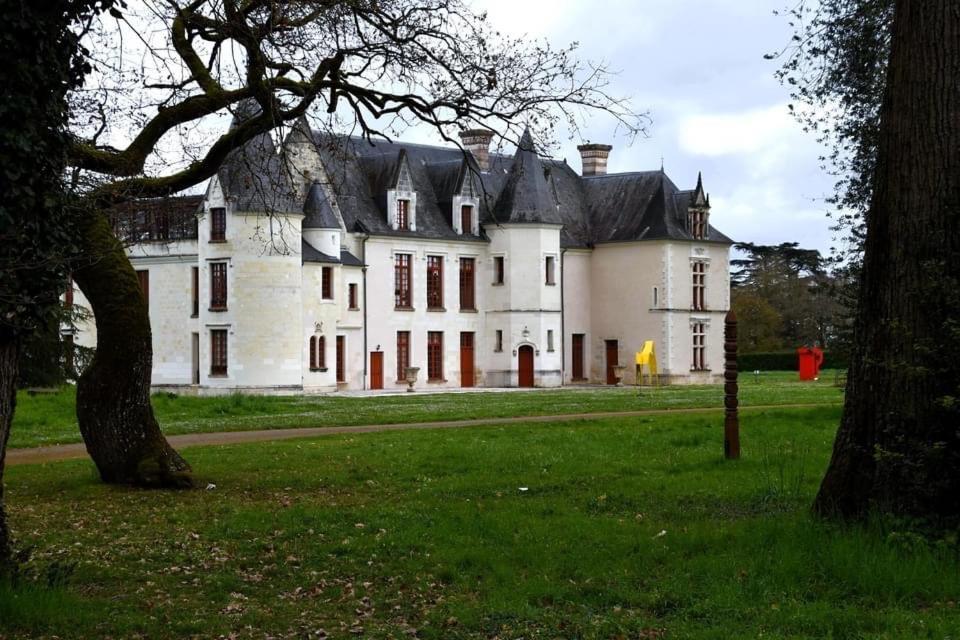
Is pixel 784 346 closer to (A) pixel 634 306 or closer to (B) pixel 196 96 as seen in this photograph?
(A) pixel 634 306

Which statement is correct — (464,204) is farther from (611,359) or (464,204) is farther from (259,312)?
(259,312)

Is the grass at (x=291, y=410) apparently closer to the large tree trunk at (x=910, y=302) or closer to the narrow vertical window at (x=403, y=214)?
the large tree trunk at (x=910, y=302)

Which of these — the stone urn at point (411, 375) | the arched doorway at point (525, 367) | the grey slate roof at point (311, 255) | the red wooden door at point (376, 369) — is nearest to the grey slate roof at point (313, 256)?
the grey slate roof at point (311, 255)

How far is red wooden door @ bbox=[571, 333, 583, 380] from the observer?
5978cm

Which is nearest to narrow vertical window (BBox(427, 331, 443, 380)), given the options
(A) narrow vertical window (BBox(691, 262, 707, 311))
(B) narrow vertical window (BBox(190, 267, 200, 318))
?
(B) narrow vertical window (BBox(190, 267, 200, 318))

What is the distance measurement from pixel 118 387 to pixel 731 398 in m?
7.21

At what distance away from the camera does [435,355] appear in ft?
183

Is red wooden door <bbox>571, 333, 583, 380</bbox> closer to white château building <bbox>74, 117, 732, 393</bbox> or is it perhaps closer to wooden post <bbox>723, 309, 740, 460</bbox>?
white château building <bbox>74, 117, 732, 393</bbox>

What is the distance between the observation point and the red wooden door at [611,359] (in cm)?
5969

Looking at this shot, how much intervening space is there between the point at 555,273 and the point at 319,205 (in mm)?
12157

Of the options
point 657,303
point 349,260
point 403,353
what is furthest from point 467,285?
point 657,303

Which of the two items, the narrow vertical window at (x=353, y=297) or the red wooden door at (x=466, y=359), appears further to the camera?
the red wooden door at (x=466, y=359)

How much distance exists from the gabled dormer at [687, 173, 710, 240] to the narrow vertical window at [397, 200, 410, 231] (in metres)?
13.7

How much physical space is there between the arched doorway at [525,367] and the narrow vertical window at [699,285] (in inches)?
349
